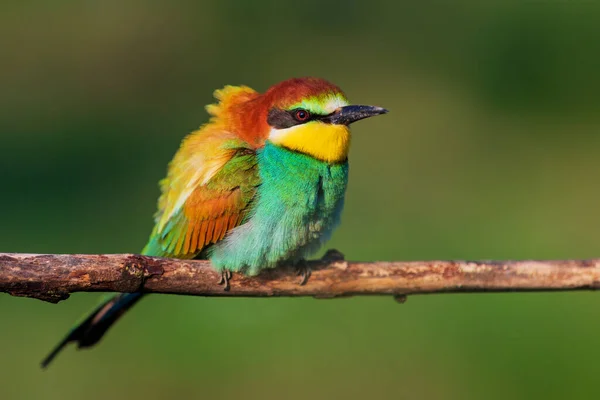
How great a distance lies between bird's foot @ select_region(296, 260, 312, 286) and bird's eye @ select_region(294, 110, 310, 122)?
421 mm

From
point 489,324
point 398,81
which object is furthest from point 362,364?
point 398,81

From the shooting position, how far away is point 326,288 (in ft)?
8.20

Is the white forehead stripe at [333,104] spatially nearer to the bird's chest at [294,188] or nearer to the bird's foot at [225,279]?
the bird's chest at [294,188]

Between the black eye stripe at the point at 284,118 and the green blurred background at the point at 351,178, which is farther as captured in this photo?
the green blurred background at the point at 351,178

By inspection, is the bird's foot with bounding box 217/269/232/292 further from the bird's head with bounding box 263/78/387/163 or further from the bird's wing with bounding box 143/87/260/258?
the bird's head with bounding box 263/78/387/163

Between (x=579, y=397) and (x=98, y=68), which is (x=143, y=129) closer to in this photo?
(x=98, y=68)

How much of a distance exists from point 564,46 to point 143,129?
8.68 ft

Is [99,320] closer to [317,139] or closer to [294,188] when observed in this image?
[294,188]

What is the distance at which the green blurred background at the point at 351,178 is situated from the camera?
10.6 feet

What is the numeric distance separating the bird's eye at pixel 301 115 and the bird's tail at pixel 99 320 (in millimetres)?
680

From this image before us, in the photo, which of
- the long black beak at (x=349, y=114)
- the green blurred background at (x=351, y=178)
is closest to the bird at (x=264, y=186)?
the long black beak at (x=349, y=114)

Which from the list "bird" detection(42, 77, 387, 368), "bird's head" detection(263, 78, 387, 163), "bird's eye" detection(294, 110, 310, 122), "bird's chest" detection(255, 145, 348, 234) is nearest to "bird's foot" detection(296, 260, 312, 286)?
"bird" detection(42, 77, 387, 368)

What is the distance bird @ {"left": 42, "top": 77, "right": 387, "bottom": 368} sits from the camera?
8.04 ft

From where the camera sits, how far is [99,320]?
8.48ft
